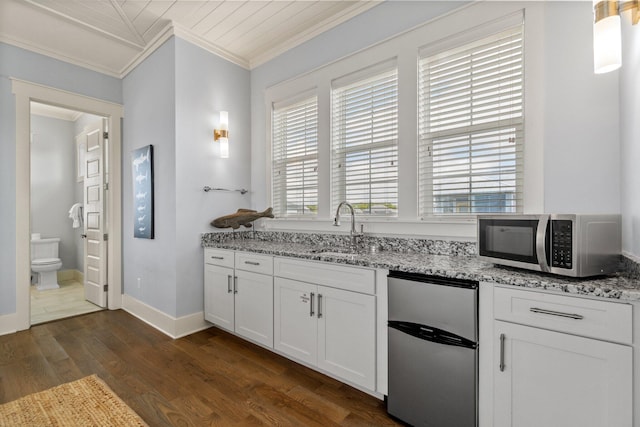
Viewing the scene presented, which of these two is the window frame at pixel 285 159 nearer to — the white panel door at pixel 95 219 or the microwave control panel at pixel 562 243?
the microwave control panel at pixel 562 243

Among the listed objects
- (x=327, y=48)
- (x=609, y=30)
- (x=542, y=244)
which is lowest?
(x=542, y=244)

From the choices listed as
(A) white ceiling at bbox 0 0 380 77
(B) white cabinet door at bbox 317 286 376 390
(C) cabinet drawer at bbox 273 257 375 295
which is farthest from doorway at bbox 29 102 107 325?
(B) white cabinet door at bbox 317 286 376 390

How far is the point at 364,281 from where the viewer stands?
6.07ft

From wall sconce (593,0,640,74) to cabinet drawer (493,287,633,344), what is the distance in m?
0.94

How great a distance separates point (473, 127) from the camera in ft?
6.75

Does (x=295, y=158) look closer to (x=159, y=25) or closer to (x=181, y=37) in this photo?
(x=181, y=37)

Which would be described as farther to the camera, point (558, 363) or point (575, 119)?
point (575, 119)

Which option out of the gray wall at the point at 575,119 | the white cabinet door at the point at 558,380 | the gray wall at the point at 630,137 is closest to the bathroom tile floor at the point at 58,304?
the white cabinet door at the point at 558,380

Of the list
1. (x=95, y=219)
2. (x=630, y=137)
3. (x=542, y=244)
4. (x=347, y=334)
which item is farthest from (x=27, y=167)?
(x=630, y=137)

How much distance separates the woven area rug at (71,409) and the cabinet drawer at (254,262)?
1.16 m

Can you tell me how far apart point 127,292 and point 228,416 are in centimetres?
263

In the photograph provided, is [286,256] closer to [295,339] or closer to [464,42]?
[295,339]

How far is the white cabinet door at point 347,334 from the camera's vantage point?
1.83 metres

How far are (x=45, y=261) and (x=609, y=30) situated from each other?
6.43 m
